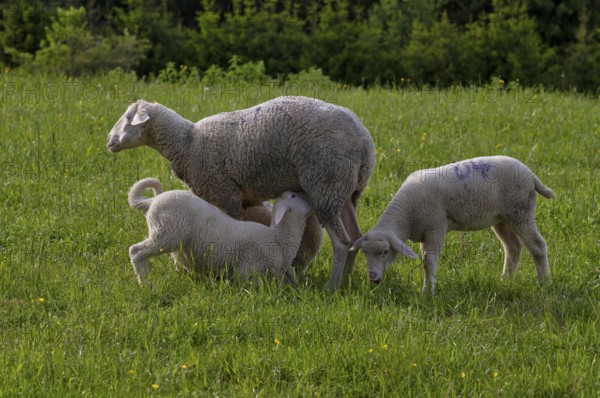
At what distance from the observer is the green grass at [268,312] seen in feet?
15.2

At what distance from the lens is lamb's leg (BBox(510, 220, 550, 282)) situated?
603cm

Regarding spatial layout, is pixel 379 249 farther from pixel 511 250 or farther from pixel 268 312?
pixel 511 250

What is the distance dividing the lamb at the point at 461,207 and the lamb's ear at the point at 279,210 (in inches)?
19.7

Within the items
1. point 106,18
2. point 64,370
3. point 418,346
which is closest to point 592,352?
point 418,346

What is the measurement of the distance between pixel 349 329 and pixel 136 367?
1168mm

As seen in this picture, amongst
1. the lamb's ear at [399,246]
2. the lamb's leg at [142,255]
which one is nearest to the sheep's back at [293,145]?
the lamb's ear at [399,246]

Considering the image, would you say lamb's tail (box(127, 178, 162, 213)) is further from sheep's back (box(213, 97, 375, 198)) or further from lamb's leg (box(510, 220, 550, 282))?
lamb's leg (box(510, 220, 550, 282))

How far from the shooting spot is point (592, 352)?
16.5 feet

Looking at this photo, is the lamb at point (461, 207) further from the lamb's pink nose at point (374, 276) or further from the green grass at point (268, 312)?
the green grass at point (268, 312)

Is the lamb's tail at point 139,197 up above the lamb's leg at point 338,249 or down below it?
above

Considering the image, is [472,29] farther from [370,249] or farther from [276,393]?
[276,393]

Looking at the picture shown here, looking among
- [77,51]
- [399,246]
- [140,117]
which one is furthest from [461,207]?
[77,51]

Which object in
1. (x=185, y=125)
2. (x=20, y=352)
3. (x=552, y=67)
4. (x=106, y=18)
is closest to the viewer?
(x=20, y=352)

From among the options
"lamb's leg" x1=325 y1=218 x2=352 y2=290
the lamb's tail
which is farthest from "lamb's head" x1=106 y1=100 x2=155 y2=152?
"lamb's leg" x1=325 y1=218 x2=352 y2=290
